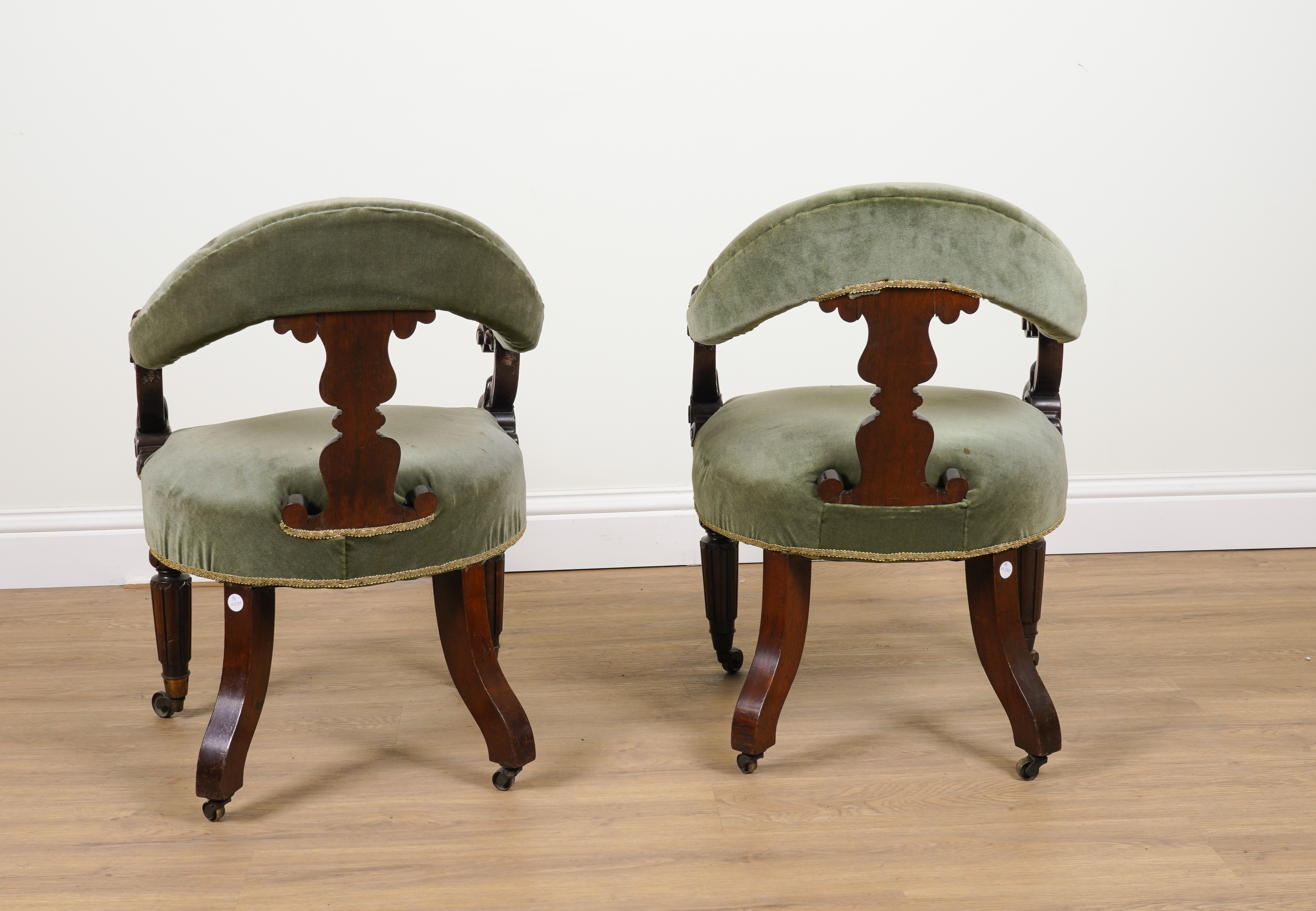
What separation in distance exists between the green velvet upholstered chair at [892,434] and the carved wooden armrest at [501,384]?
0.99 ft

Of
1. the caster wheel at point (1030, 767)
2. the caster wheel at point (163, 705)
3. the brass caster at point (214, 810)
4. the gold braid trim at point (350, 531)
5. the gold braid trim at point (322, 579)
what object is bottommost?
the caster wheel at point (163, 705)

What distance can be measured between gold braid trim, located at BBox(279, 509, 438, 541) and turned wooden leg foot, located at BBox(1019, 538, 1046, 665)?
3.04 feet

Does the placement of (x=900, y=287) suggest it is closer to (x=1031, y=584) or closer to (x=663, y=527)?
(x=1031, y=584)

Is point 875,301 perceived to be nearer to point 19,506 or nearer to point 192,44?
point 192,44

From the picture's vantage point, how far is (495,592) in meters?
1.82

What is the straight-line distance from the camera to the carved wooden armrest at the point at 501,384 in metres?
1.62

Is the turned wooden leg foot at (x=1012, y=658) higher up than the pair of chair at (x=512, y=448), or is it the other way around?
the pair of chair at (x=512, y=448)

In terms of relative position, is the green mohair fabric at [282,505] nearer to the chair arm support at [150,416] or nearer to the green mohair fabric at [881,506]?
the chair arm support at [150,416]

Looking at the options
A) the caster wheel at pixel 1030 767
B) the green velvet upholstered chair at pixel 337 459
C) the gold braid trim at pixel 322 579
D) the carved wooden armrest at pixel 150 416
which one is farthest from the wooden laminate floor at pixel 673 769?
the carved wooden armrest at pixel 150 416

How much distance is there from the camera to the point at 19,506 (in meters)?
2.28

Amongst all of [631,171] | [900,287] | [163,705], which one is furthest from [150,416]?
[631,171]

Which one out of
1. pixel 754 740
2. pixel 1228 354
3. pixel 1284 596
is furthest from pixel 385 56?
pixel 1284 596

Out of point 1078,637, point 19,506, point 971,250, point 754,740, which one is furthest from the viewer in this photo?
point 19,506

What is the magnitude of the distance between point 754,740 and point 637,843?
221mm
